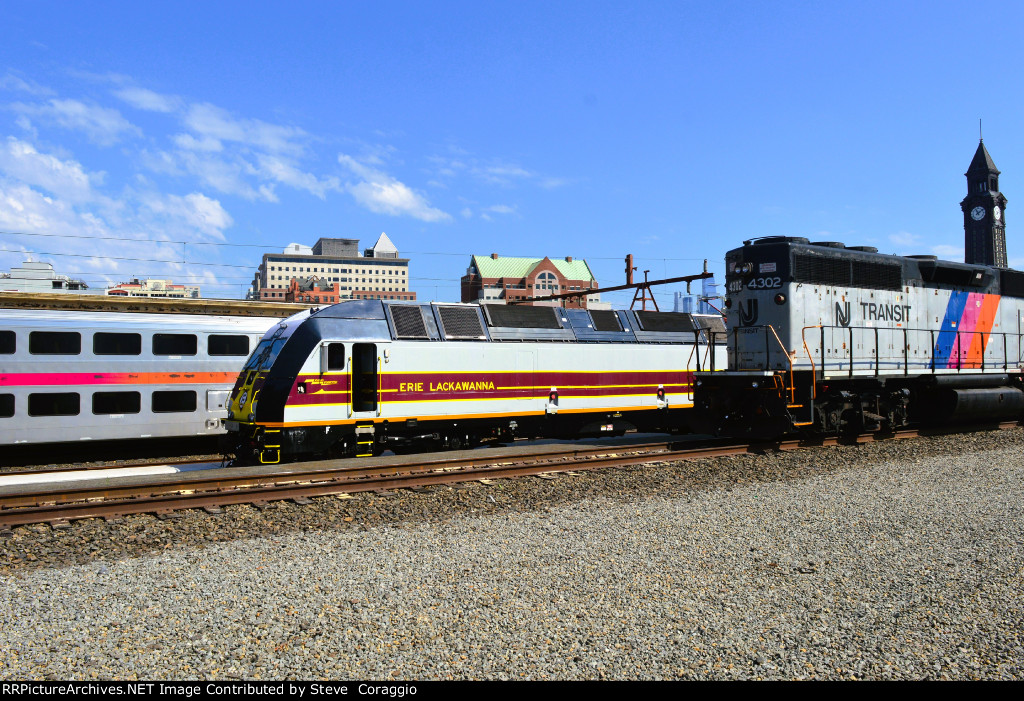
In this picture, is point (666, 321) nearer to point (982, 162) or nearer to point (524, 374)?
point (524, 374)

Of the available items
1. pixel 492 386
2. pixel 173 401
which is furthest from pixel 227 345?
pixel 492 386

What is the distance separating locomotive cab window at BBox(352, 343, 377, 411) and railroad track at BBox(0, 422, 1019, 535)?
1.09 meters

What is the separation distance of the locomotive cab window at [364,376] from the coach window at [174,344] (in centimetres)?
507

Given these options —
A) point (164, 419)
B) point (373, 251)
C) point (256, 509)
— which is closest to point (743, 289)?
point (256, 509)

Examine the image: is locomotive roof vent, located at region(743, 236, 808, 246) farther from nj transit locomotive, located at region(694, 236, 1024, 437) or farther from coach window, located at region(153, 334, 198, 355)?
coach window, located at region(153, 334, 198, 355)

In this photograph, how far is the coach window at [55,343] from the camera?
45.5 ft

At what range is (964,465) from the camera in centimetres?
1109

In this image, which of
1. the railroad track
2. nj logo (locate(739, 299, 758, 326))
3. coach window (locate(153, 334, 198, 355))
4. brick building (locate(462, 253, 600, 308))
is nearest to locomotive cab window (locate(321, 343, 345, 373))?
the railroad track

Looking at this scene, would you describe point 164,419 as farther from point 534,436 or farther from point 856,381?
point 856,381

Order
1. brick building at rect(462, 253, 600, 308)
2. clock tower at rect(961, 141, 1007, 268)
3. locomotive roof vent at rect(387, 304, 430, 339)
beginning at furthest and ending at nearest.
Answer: brick building at rect(462, 253, 600, 308) < clock tower at rect(961, 141, 1007, 268) < locomotive roof vent at rect(387, 304, 430, 339)

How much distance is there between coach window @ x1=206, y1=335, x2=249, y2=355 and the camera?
15727mm

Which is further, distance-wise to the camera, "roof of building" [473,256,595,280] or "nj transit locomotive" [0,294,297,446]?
"roof of building" [473,256,595,280]

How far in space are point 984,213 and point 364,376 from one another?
11556cm

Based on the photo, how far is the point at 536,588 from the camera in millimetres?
5430
